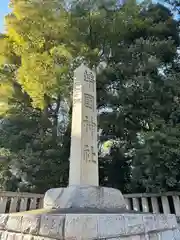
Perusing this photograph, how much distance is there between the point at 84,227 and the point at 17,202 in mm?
2892

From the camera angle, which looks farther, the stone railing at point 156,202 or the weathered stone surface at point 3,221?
the stone railing at point 156,202

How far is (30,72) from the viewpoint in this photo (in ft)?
18.1

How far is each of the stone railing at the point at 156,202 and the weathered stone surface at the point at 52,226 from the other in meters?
3.08

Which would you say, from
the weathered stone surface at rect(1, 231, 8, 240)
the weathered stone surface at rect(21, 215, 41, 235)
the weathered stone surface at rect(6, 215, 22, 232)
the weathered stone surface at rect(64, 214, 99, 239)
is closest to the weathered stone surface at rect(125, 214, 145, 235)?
the weathered stone surface at rect(64, 214, 99, 239)

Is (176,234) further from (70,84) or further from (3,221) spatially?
(70,84)

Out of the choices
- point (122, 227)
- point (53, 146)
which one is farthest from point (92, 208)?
point (53, 146)

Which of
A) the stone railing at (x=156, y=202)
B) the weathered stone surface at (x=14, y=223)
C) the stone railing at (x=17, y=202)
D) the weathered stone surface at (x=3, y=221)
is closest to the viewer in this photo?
the weathered stone surface at (x=14, y=223)

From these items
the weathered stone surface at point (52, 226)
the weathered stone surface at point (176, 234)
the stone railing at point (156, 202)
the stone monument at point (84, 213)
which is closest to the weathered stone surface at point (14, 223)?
the stone monument at point (84, 213)

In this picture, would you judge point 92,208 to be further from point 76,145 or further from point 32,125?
point 32,125

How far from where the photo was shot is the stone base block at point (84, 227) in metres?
1.47

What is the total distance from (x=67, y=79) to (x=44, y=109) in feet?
4.50

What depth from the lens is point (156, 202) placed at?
4.23 meters

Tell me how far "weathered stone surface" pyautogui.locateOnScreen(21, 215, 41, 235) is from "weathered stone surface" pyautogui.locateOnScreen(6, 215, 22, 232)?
52mm

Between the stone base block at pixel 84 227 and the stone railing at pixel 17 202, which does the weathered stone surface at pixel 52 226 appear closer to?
the stone base block at pixel 84 227
